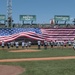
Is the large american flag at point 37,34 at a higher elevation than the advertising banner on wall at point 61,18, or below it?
below

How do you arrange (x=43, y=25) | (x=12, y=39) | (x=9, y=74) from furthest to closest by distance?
(x=43, y=25)
(x=12, y=39)
(x=9, y=74)

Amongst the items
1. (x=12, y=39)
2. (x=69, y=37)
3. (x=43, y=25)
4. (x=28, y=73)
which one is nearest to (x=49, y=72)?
(x=28, y=73)

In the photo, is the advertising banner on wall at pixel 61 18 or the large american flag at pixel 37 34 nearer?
the large american flag at pixel 37 34

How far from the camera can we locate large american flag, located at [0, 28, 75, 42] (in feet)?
231

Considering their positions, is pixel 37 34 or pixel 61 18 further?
pixel 61 18

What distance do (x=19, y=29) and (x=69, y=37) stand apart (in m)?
12.2

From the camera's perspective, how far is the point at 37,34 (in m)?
72.1

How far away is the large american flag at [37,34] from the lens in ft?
231

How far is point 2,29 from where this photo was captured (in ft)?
238

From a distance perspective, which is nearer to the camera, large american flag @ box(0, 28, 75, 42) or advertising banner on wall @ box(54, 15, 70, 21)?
large american flag @ box(0, 28, 75, 42)

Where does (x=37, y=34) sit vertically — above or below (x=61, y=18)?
below

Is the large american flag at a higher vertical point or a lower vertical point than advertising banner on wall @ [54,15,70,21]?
lower

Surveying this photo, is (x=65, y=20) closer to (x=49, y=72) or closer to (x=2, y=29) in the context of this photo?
(x=2, y=29)

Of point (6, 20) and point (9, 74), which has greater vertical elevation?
point (6, 20)
